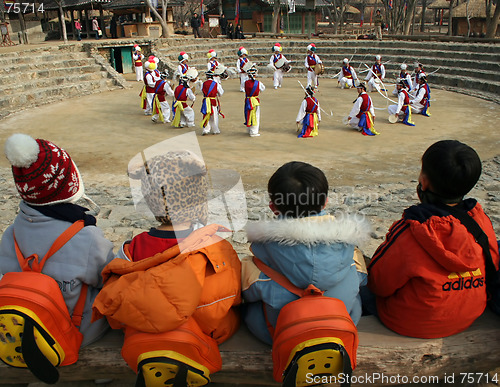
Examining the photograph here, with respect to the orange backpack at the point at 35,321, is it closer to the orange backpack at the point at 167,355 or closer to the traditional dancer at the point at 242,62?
the orange backpack at the point at 167,355

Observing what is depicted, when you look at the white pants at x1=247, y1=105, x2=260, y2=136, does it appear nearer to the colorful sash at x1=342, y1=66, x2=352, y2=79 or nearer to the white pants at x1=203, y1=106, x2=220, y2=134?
the white pants at x1=203, y1=106, x2=220, y2=134

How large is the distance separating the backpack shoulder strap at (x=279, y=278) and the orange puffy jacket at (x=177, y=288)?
0.33ft

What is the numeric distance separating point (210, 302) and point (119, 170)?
17.2 feet

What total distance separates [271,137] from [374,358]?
6780mm

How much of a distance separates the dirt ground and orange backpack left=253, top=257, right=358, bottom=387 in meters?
4.14

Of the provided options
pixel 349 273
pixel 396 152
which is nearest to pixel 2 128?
pixel 396 152

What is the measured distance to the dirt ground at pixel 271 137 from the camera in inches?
256

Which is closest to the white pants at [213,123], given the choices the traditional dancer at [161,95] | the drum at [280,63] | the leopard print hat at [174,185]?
the traditional dancer at [161,95]

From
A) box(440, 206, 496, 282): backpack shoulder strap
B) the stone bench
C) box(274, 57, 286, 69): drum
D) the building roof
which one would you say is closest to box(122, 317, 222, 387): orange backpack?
the stone bench

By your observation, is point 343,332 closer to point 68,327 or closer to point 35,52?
point 68,327

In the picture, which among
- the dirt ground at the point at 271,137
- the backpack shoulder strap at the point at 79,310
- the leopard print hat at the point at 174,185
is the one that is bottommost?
the dirt ground at the point at 271,137

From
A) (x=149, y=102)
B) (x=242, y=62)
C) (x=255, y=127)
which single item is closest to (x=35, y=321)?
(x=255, y=127)

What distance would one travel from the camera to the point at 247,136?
8.49 meters

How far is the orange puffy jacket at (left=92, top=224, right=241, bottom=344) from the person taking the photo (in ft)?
4.90
